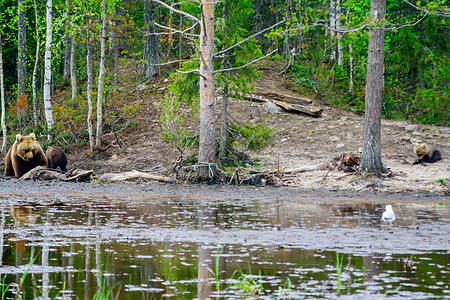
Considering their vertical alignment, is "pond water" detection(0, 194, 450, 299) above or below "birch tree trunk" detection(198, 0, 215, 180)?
below

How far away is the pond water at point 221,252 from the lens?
5.70 m

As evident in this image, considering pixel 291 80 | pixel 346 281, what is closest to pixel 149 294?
pixel 346 281

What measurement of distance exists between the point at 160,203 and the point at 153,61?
53.7 feet

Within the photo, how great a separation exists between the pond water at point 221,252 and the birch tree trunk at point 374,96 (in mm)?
3568

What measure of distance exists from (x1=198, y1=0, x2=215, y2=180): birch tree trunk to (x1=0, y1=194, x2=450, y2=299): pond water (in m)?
4.02

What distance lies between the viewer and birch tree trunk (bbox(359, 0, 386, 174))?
51.5 feet

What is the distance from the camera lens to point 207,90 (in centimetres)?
1631

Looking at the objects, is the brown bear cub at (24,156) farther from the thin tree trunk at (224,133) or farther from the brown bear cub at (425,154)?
the brown bear cub at (425,154)

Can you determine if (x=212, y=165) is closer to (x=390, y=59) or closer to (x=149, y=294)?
(x=149, y=294)

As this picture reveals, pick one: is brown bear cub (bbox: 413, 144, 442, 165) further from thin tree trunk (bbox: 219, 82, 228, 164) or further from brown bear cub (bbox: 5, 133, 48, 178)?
brown bear cub (bbox: 5, 133, 48, 178)

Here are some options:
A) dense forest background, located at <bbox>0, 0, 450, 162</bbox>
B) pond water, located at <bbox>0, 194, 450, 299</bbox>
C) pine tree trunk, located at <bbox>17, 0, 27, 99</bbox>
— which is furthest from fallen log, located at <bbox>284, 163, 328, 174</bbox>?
pine tree trunk, located at <bbox>17, 0, 27, 99</bbox>

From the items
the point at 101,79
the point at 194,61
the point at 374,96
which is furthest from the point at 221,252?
the point at 101,79

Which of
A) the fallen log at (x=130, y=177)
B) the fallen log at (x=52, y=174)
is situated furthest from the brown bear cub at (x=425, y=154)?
the fallen log at (x=52, y=174)

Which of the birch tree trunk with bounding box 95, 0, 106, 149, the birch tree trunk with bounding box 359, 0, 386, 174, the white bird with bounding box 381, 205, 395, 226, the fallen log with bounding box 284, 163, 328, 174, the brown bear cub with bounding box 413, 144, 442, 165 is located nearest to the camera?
the white bird with bounding box 381, 205, 395, 226
